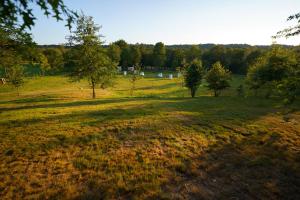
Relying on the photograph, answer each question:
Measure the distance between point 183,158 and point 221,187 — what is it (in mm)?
1949

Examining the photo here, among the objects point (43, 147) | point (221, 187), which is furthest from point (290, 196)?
point (43, 147)

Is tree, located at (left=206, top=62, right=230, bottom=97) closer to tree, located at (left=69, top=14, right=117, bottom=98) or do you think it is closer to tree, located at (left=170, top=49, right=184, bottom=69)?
tree, located at (left=69, top=14, right=117, bottom=98)

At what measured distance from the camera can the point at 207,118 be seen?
1426 centimetres

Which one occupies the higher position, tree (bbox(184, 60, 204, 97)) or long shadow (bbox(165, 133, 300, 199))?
tree (bbox(184, 60, 204, 97))

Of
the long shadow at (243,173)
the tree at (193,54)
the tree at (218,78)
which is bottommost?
the long shadow at (243,173)

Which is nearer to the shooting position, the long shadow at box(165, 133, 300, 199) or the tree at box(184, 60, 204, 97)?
the long shadow at box(165, 133, 300, 199)

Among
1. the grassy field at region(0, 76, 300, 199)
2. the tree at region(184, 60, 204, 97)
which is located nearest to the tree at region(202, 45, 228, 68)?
the tree at region(184, 60, 204, 97)

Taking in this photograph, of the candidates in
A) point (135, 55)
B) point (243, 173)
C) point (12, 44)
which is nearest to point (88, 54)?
point (12, 44)

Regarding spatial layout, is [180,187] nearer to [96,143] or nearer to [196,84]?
[96,143]

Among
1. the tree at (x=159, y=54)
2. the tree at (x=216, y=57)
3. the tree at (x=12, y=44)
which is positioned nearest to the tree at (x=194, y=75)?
the tree at (x=12, y=44)

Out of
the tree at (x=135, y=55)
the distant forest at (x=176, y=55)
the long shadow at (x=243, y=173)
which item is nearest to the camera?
the long shadow at (x=243, y=173)

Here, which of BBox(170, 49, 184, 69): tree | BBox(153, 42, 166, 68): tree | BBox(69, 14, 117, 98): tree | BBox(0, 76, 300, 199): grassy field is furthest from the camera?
BBox(153, 42, 166, 68): tree

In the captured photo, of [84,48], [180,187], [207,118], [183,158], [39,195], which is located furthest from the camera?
[84,48]

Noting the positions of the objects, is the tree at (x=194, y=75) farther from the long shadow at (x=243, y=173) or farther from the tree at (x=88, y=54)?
the long shadow at (x=243, y=173)
